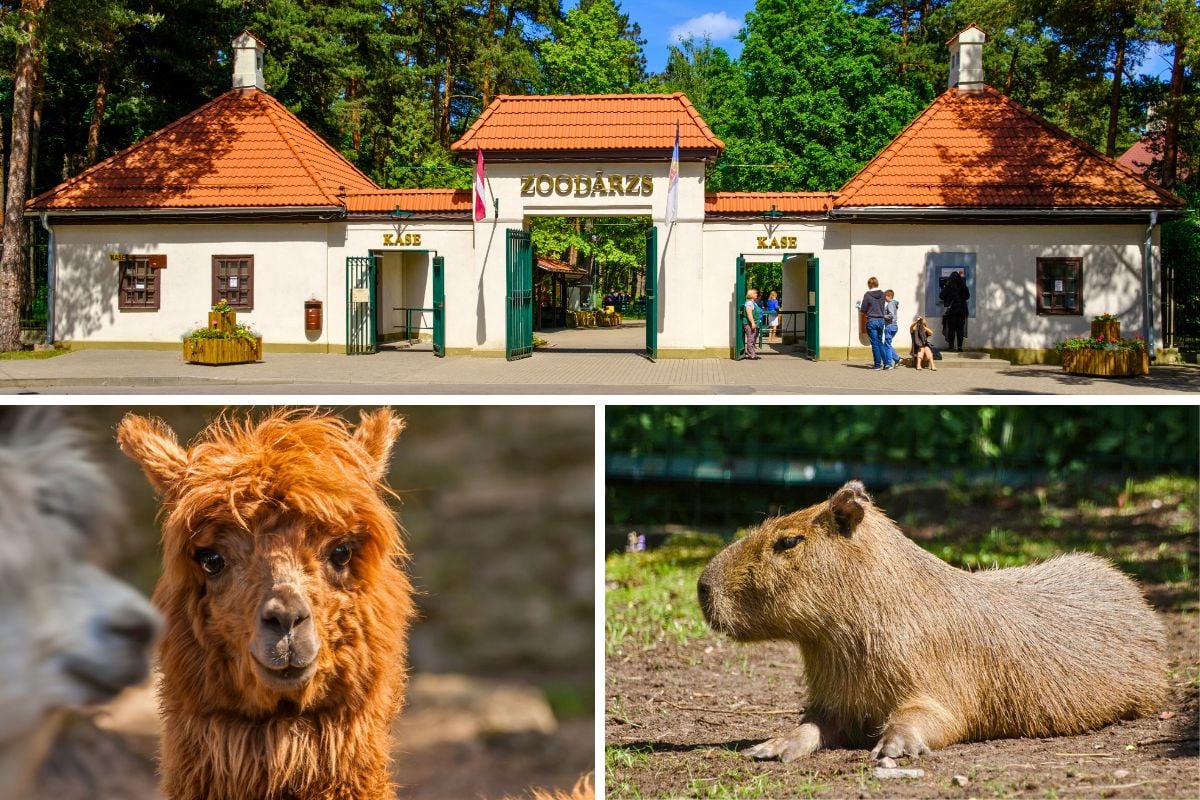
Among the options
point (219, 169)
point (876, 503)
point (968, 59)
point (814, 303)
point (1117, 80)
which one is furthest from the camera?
point (1117, 80)

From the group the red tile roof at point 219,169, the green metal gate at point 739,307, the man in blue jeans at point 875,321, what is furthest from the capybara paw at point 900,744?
the red tile roof at point 219,169

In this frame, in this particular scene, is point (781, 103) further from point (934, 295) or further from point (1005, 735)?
point (1005, 735)

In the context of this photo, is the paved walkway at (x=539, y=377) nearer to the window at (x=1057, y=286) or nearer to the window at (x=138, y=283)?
the window at (x=138, y=283)

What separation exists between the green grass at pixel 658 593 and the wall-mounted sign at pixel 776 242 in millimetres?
17795

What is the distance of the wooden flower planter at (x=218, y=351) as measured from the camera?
21.5 metres

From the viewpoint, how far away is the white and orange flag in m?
22.8

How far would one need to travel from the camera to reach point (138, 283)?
2520 cm

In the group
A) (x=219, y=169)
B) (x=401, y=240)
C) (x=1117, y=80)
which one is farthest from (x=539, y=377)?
(x=1117, y=80)

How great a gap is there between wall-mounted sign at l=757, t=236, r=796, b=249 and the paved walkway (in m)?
2.46

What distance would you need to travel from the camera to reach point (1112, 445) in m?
4.75

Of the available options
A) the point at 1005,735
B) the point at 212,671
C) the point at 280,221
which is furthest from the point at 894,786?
the point at 280,221

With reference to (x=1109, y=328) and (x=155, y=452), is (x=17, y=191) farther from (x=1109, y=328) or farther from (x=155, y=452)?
(x=155, y=452)

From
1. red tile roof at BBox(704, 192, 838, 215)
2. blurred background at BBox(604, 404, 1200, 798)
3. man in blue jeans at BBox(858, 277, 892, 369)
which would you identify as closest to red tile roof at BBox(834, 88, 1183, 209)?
red tile roof at BBox(704, 192, 838, 215)

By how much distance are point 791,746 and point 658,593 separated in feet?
6.88
